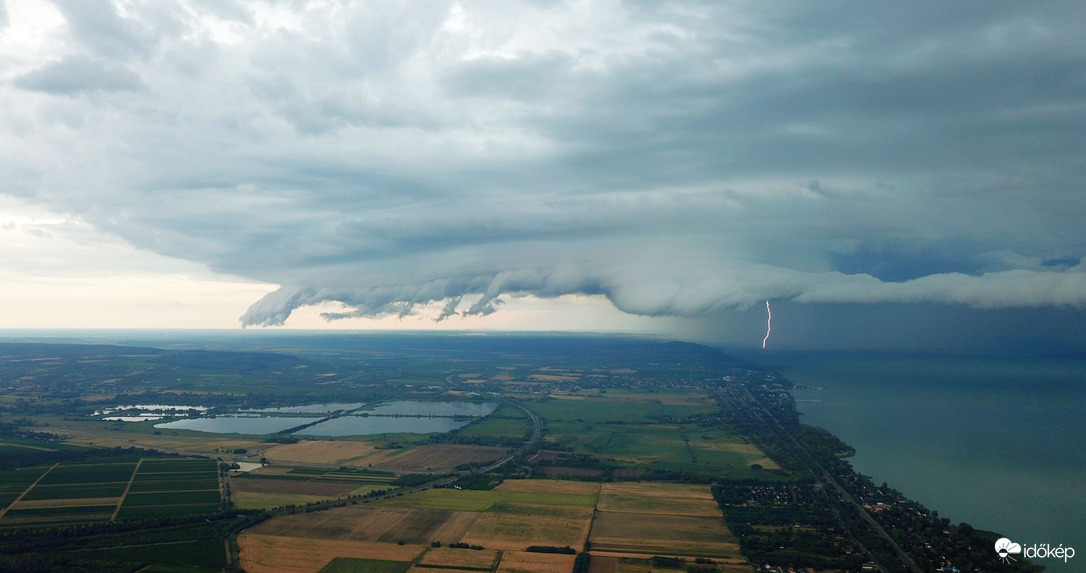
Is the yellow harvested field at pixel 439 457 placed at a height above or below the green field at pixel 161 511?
below

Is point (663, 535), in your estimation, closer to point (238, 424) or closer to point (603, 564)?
point (603, 564)

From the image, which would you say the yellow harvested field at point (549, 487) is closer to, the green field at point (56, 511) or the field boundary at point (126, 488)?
the field boundary at point (126, 488)

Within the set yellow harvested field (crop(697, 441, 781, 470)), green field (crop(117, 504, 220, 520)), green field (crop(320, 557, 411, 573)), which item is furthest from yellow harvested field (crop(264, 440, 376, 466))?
yellow harvested field (crop(697, 441, 781, 470))

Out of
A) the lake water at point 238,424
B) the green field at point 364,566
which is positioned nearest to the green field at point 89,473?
the lake water at point 238,424

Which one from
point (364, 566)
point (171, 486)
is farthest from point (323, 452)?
point (364, 566)

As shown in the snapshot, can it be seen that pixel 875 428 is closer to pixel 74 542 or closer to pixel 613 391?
pixel 613 391

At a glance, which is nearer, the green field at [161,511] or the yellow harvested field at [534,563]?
the yellow harvested field at [534,563]

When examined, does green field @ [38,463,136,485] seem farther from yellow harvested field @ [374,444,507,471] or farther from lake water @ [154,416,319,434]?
lake water @ [154,416,319,434]
